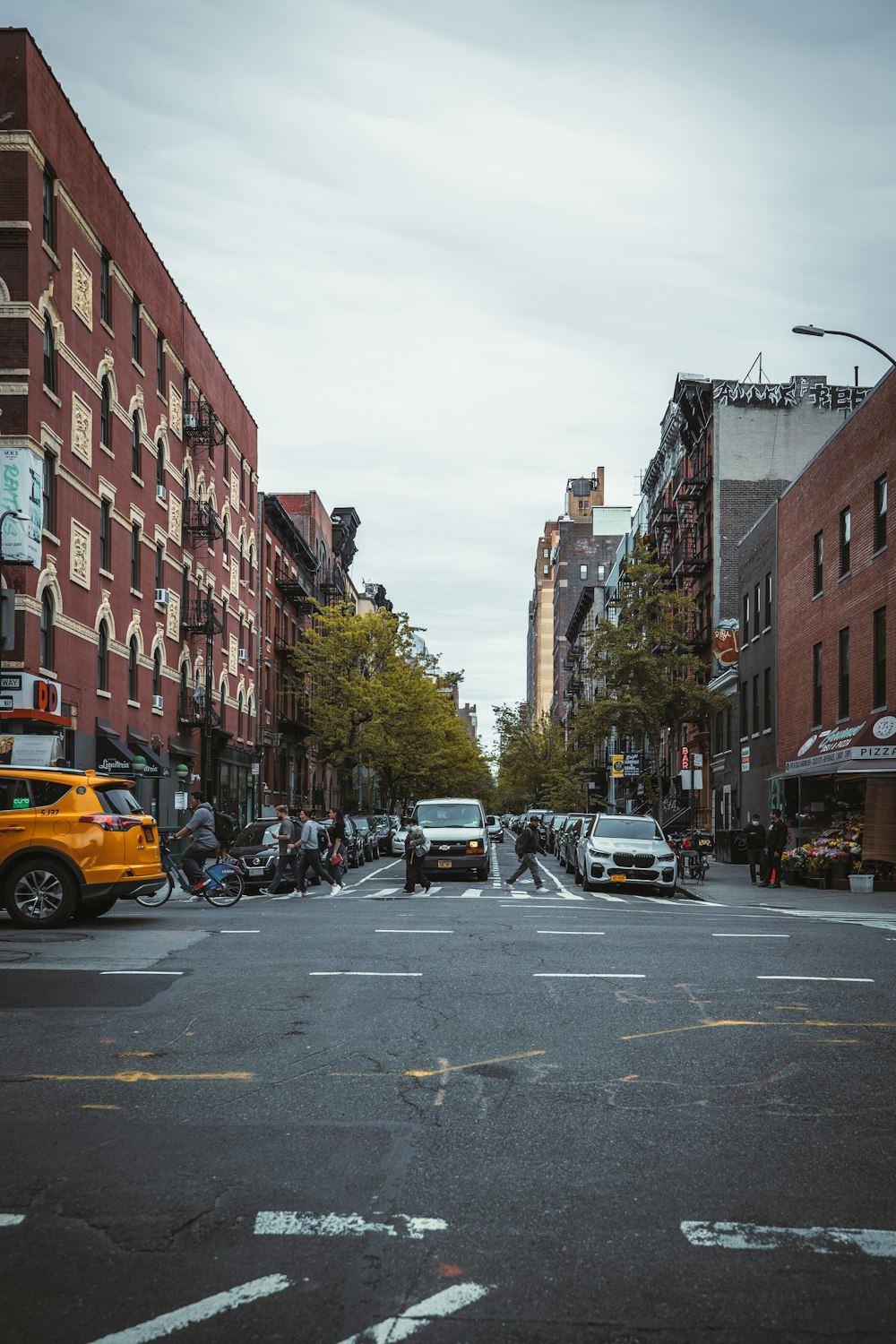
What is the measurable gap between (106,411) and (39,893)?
1923cm

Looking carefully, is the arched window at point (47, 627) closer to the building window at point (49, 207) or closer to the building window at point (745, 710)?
the building window at point (49, 207)

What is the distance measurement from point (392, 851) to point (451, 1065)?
4498 centimetres

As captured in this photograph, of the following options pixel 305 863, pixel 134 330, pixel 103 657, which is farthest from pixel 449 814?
pixel 134 330

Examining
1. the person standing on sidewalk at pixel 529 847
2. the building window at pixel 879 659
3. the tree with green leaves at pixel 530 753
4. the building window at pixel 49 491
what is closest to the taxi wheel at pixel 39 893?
the person standing on sidewalk at pixel 529 847

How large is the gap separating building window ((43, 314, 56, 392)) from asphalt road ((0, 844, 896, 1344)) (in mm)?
18100

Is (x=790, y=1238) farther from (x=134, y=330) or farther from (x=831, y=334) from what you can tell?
(x=134, y=330)

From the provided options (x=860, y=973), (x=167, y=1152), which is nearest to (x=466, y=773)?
(x=860, y=973)

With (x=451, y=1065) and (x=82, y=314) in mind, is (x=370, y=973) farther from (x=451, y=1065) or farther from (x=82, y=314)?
(x=82, y=314)

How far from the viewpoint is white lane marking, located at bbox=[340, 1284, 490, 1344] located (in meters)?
3.88

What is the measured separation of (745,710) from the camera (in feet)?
146

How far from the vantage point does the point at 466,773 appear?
92.8m

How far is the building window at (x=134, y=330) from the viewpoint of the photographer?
114ft

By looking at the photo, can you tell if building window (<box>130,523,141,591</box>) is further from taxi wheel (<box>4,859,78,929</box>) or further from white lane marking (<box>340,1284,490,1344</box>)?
white lane marking (<box>340,1284,490,1344</box>)

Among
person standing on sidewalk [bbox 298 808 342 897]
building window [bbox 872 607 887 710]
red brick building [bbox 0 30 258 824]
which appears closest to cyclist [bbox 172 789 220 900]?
person standing on sidewalk [bbox 298 808 342 897]
